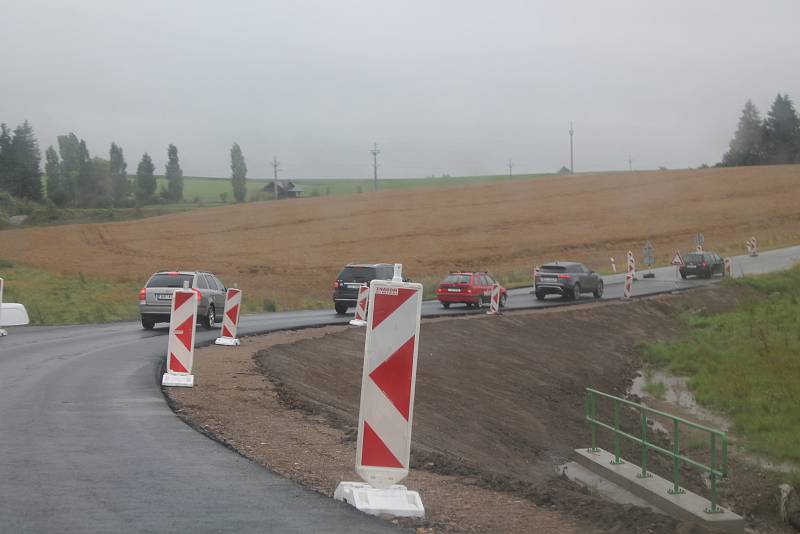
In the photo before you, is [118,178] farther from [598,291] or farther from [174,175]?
[598,291]

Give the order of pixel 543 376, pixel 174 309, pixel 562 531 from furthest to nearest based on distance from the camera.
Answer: pixel 543 376
pixel 174 309
pixel 562 531

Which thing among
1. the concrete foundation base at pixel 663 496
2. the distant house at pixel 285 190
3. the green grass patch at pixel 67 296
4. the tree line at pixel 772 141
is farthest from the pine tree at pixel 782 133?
the concrete foundation base at pixel 663 496

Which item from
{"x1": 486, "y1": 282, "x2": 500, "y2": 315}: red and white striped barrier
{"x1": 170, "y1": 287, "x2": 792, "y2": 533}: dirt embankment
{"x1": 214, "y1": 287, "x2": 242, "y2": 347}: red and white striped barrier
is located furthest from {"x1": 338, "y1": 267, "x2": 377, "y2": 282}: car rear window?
{"x1": 214, "y1": 287, "x2": 242, "y2": 347}: red and white striped barrier

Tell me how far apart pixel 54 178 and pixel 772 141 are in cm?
9401

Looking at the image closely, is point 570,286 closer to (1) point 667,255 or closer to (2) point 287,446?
(1) point 667,255

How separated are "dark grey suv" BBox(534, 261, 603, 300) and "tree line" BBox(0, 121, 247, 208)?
80.3 meters

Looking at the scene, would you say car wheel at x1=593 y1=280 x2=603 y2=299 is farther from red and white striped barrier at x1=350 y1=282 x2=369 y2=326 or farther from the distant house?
the distant house

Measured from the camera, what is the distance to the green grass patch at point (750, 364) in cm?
1928

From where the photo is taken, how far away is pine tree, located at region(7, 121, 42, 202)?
112 m

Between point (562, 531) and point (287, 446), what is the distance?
344 cm

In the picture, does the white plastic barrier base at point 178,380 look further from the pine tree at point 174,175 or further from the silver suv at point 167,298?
the pine tree at point 174,175

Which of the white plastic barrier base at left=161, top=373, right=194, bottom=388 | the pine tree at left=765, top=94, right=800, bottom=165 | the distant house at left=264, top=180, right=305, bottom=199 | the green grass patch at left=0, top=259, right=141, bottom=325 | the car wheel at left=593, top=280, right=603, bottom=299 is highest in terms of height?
the pine tree at left=765, top=94, right=800, bottom=165

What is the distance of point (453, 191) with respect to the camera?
104 meters

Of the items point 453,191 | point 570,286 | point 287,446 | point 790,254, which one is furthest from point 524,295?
point 453,191
